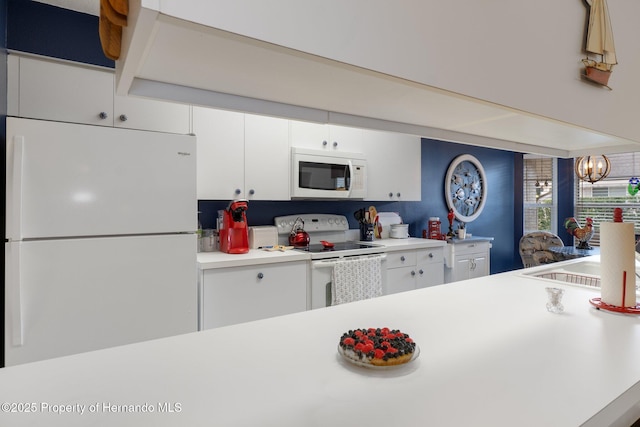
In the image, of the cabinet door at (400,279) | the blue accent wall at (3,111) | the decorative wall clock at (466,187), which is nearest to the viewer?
the blue accent wall at (3,111)

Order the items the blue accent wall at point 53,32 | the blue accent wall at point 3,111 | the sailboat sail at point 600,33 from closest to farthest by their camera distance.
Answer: the sailboat sail at point 600,33, the blue accent wall at point 3,111, the blue accent wall at point 53,32

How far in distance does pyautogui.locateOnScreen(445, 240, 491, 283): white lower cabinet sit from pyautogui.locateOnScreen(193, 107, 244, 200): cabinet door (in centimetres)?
241

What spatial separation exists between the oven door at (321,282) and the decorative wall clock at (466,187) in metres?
2.48

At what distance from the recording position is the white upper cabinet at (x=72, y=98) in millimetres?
2047

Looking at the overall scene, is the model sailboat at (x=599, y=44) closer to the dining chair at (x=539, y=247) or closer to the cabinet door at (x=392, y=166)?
the cabinet door at (x=392, y=166)

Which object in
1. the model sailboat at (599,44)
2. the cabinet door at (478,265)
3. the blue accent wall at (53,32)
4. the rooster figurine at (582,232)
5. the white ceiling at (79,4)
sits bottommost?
the cabinet door at (478,265)

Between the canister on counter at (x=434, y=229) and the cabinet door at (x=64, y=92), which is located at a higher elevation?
the cabinet door at (x=64, y=92)

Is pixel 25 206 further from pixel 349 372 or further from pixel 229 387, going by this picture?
pixel 349 372

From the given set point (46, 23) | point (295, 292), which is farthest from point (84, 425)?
point (46, 23)

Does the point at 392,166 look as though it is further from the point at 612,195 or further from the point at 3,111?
the point at 612,195

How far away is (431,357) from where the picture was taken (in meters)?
0.98

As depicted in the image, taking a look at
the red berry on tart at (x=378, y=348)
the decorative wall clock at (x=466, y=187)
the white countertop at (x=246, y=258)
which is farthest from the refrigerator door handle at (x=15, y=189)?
the decorative wall clock at (x=466, y=187)

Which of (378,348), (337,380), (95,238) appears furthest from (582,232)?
(95,238)

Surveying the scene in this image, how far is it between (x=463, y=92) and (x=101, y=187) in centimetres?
181
